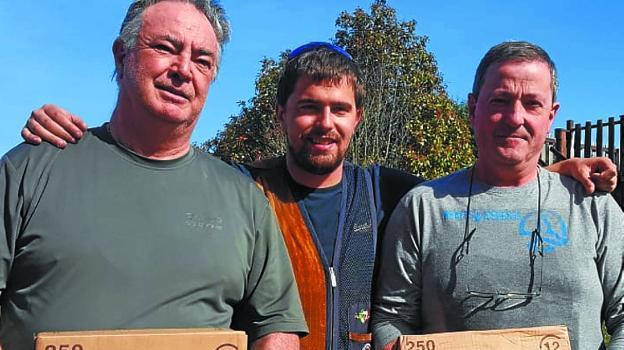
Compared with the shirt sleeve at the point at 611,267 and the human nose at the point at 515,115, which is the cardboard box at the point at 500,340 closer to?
the shirt sleeve at the point at 611,267

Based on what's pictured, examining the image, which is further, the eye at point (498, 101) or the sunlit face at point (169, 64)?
the eye at point (498, 101)

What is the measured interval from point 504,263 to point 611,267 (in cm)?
40

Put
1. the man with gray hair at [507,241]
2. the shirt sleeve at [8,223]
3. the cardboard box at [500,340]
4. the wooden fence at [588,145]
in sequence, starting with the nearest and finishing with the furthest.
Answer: the shirt sleeve at [8,223] < the cardboard box at [500,340] < the man with gray hair at [507,241] < the wooden fence at [588,145]

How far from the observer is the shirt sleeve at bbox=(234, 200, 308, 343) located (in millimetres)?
2379

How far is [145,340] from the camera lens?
5.75 ft

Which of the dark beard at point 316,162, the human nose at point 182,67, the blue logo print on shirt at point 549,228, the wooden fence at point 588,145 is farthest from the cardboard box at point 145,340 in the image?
the wooden fence at point 588,145

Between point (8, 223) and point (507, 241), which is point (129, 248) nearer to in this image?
point (8, 223)

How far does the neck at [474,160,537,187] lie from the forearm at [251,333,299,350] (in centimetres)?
103

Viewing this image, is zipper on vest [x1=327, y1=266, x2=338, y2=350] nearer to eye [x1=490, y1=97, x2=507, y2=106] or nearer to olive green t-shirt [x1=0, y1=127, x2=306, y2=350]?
Answer: olive green t-shirt [x1=0, y1=127, x2=306, y2=350]

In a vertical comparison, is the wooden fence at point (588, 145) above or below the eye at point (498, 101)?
above

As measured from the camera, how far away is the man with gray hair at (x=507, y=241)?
251cm

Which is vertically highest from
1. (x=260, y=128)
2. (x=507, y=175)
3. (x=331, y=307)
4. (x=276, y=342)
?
(x=260, y=128)

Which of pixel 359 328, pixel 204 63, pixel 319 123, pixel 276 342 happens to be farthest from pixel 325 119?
pixel 276 342

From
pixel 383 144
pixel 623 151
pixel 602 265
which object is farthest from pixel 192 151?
pixel 383 144
